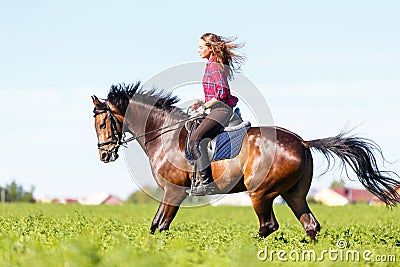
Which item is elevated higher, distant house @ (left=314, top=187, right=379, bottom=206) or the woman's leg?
distant house @ (left=314, top=187, right=379, bottom=206)

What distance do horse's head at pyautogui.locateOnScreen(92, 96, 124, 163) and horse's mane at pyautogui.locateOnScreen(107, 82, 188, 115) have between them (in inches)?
6.3

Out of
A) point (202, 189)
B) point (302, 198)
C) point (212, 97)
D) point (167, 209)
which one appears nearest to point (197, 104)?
point (212, 97)

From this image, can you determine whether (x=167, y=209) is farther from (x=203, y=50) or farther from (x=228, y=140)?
(x=203, y=50)

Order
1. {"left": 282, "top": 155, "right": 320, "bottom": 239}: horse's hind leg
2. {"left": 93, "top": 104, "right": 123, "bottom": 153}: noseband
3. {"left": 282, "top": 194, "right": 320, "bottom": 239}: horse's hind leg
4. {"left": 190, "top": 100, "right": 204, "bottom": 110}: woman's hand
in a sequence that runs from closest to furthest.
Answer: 1. {"left": 282, "top": 194, "right": 320, "bottom": 239}: horse's hind leg
2. {"left": 282, "top": 155, "right": 320, "bottom": 239}: horse's hind leg
3. {"left": 190, "top": 100, "right": 204, "bottom": 110}: woman's hand
4. {"left": 93, "top": 104, "right": 123, "bottom": 153}: noseband

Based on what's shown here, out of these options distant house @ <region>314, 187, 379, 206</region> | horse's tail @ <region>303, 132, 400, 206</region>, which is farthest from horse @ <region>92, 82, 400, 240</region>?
distant house @ <region>314, 187, 379, 206</region>

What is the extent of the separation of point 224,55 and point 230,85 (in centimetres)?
55

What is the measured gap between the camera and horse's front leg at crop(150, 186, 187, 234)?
13516 millimetres

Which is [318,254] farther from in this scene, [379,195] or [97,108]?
[97,108]

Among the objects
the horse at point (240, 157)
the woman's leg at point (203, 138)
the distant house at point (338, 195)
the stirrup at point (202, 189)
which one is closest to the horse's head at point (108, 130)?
the horse at point (240, 157)

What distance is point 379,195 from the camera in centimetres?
1387

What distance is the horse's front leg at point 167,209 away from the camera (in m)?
13.5

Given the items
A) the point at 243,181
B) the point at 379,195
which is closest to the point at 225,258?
the point at 243,181

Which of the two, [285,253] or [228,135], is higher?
[228,135]

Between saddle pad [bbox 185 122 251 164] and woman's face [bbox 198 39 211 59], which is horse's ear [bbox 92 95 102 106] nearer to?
woman's face [bbox 198 39 211 59]
